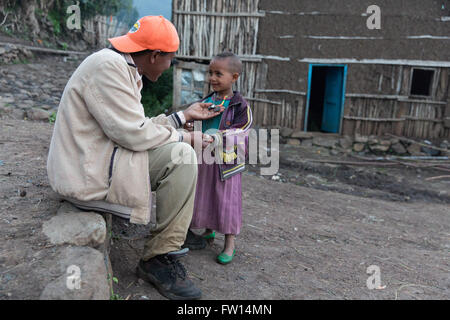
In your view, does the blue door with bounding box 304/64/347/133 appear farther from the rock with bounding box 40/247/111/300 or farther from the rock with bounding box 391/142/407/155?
the rock with bounding box 40/247/111/300

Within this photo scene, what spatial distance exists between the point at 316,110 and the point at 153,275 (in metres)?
12.2

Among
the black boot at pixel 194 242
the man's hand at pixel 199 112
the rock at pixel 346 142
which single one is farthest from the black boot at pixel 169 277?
the rock at pixel 346 142

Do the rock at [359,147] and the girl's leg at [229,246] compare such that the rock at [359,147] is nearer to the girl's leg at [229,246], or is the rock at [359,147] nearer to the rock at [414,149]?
the rock at [414,149]

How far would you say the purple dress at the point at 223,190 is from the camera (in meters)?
2.86

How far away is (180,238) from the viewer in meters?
2.22

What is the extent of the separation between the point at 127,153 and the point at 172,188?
32 centimetres

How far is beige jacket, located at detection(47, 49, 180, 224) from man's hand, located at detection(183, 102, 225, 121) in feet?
2.24

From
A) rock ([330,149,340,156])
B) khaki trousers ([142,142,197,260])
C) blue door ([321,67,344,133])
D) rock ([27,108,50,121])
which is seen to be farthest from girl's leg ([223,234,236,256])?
blue door ([321,67,344,133])

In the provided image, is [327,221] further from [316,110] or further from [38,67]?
[38,67]

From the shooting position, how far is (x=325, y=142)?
10164 millimetres

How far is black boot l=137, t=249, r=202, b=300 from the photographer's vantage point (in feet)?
7.27

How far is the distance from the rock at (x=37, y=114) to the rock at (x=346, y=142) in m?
7.11

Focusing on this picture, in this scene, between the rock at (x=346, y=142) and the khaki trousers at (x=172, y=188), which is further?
the rock at (x=346, y=142)
